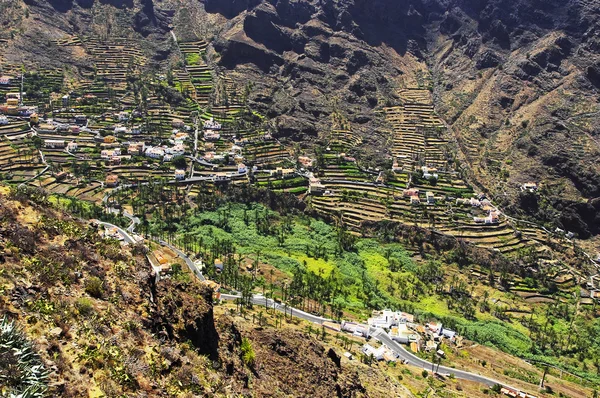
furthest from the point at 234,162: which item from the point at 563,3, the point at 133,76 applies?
the point at 563,3

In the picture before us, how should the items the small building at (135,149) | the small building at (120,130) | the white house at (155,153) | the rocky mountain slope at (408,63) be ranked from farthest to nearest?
the rocky mountain slope at (408,63)
the small building at (120,130)
the white house at (155,153)
the small building at (135,149)

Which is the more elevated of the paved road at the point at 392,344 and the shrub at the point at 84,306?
the shrub at the point at 84,306

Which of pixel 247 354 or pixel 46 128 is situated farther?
pixel 46 128

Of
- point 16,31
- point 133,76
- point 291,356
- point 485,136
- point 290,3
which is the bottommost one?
point 291,356

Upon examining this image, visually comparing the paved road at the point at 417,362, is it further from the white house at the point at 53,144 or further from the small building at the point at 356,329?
the white house at the point at 53,144

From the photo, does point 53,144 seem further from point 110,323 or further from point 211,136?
point 110,323

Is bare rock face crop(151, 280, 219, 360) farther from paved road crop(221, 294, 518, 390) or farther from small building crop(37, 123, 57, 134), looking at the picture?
small building crop(37, 123, 57, 134)

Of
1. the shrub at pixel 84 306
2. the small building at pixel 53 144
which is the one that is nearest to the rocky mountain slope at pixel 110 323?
the shrub at pixel 84 306

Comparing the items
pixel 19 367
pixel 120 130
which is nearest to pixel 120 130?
pixel 120 130

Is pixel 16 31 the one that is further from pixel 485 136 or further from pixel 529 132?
pixel 529 132
